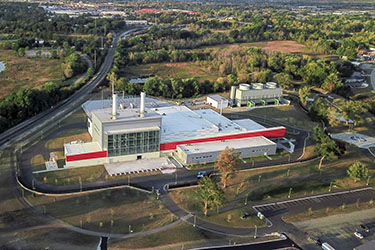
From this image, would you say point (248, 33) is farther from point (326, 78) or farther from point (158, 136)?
point (158, 136)

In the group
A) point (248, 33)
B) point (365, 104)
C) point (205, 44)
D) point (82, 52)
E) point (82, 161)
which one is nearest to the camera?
point (82, 161)

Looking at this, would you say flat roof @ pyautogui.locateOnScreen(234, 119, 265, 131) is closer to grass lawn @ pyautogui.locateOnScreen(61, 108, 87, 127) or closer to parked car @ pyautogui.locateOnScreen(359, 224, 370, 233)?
parked car @ pyautogui.locateOnScreen(359, 224, 370, 233)

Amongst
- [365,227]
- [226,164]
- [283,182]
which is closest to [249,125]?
[283,182]

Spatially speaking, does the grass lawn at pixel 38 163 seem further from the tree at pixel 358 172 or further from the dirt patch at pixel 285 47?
the dirt patch at pixel 285 47

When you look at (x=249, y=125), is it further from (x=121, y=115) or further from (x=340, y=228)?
(x=340, y=228)

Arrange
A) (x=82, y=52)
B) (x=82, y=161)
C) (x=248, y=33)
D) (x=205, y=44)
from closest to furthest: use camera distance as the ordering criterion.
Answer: (x=82, y=161) < (x=82, y=52) < (x=205, y=44) < (x=248, y=33)

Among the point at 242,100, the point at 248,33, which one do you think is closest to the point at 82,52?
the point at 242,100
